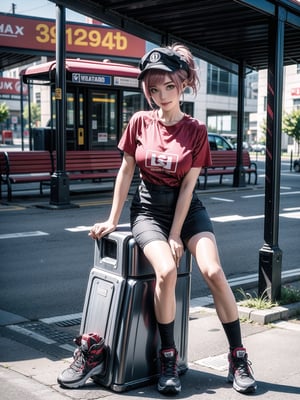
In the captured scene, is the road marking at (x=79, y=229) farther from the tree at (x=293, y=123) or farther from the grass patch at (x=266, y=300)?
the tree at (x=293, y=123)

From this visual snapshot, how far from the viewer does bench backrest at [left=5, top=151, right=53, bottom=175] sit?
1362 centimetres

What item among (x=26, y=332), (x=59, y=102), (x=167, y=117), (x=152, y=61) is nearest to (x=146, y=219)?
(x=167, y=117)

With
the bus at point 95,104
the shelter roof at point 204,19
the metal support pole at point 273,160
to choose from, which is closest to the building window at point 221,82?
the bus at point 95,104

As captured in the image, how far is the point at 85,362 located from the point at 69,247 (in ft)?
16.5

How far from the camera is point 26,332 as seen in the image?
477 cm

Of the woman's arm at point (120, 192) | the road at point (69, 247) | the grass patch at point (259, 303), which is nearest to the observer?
the woman's arm at point (120, 192)

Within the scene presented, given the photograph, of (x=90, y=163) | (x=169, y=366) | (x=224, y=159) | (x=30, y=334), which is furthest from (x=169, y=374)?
(x=224, y=159)

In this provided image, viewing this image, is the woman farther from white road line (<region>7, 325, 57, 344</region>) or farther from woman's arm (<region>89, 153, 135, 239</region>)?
white road line (<region>7, 325, 57, 344</region>)

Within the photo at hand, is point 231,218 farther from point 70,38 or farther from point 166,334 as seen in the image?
point 70,38

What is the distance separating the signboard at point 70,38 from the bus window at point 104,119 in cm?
208

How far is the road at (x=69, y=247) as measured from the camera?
5922 millimetres

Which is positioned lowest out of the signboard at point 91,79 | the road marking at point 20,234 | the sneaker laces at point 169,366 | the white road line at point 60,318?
the white road line at point 60,318

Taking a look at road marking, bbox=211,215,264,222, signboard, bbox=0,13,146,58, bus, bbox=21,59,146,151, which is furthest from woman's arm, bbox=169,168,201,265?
signboard, bbox=0,13,146,58

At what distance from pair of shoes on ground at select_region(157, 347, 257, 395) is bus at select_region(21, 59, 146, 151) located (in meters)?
13.1
